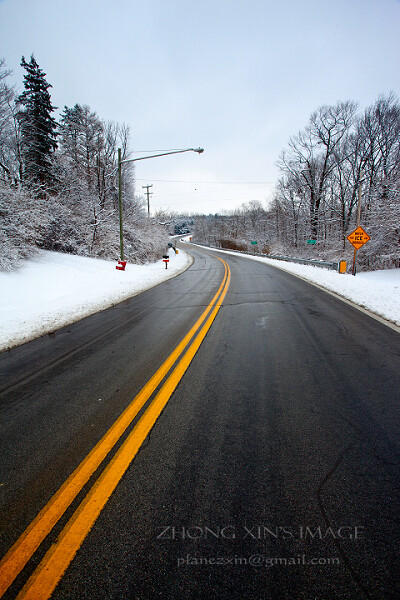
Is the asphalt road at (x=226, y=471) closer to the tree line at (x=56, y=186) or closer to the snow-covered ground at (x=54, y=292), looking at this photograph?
the snow-covered ground at (x=54, y=292)

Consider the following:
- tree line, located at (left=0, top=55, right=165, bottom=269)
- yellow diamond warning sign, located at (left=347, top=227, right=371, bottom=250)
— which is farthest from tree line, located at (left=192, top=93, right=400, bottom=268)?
tree line, located at (left=0, top=55, right=165, bottom=269)

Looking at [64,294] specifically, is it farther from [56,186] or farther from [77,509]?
[56,186]

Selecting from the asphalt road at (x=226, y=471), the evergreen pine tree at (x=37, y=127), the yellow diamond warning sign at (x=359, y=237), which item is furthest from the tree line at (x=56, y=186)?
the yellow diamond warning sign at (x=359, y=237)

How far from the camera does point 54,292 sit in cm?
1080

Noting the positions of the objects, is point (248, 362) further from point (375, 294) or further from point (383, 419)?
point (375, 294)

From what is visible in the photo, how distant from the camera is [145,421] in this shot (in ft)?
8.95

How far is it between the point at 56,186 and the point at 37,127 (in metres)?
4.48

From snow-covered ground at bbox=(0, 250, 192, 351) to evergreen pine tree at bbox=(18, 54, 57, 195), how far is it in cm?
780

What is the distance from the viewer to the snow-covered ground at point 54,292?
21.8 feet

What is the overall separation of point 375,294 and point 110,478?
34.1ft

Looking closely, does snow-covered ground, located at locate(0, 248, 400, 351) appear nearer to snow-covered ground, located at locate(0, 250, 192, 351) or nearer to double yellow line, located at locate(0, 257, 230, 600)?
snow-covered ground, located at locate(0, 250, 192, 351)

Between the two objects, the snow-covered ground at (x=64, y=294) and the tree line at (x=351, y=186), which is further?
the tree line at (x=351, y=186)

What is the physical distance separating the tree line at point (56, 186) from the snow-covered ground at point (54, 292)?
124 cm

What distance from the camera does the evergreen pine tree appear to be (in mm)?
20062
